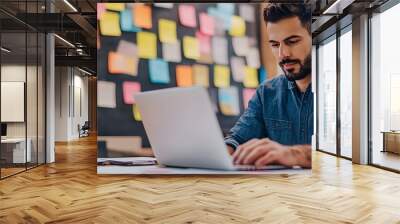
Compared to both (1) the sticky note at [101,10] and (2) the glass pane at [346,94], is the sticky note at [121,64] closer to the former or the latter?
(1) the sticky note at [101,10]

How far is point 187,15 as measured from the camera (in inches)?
243

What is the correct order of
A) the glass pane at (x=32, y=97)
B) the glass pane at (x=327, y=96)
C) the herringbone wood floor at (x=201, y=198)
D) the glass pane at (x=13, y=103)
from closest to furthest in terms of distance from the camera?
the herringbone wood floor at (x=201, y=198), the glass pane at (x=13, y=103), the glass pane at (x=32, y=97), the glass pane at (x=327, y=96)

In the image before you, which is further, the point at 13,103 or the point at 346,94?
the point at 346,94

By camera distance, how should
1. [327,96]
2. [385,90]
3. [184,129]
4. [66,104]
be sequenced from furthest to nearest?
[66,104], [327,96], [385,90], [184,129]

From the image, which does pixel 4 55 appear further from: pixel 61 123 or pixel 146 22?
pixel 61 123

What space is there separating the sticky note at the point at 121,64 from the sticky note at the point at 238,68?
1.53 metres

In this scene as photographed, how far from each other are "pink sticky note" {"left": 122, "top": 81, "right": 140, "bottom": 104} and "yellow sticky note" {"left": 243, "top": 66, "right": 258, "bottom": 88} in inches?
66.3

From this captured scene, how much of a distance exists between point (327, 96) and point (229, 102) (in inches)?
204

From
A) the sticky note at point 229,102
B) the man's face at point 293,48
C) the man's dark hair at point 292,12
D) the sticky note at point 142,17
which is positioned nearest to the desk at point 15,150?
the sticky note at point 142,17

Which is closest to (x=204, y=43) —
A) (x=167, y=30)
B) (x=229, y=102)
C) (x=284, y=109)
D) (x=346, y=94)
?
(x=167, y=30)

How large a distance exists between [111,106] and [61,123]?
33.6 ft

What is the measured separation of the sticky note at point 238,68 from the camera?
19.9 feet

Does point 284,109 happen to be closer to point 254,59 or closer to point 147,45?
point 254,59

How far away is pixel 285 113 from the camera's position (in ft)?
19.8
